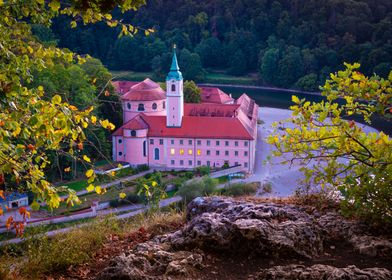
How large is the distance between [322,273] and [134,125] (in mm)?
24303

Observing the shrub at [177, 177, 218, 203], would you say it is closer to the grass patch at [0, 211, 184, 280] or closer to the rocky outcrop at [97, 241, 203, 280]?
the grass patch at [0, 211, 184, 280]

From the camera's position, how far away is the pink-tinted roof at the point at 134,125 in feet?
89.0

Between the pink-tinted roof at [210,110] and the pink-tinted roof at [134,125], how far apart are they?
2.53m

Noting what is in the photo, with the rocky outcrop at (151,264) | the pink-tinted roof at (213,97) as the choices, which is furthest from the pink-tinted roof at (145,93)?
the rocky outcrop at (151,264)

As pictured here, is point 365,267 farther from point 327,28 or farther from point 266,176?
point 327,28

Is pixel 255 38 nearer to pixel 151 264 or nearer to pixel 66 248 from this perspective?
pixel 66 248

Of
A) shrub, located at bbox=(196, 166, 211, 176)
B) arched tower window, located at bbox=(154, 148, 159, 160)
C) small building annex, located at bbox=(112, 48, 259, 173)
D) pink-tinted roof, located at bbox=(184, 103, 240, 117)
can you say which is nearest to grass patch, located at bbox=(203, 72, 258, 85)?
pink-tinted roof, located at bbox=(184, 103, 240, 117)

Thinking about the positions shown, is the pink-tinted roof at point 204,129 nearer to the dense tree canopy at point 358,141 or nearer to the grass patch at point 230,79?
the dense tree canopy at point 358,141

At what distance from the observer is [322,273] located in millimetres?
3225

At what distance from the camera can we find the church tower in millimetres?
26812

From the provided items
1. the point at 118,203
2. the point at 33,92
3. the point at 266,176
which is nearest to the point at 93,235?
the point at 33,92

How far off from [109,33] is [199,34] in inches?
381

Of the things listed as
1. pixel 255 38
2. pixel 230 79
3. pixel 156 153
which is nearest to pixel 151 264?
pixel 156 153

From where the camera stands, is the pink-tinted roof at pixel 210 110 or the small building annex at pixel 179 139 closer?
the small building annex at pixel 179 139
